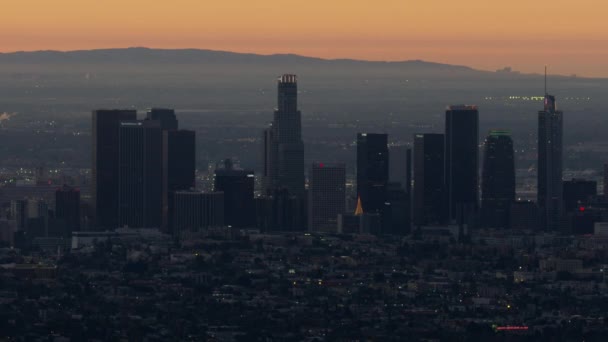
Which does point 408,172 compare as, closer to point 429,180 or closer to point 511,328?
point 429,180

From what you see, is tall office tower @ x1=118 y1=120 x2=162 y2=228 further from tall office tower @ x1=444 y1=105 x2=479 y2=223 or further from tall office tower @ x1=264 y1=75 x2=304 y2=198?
tall office tower @ x1=444 y1=105 x2=479 y2=223

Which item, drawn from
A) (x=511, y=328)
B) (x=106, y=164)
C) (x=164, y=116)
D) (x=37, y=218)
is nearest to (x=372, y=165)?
(x=164, y=116)

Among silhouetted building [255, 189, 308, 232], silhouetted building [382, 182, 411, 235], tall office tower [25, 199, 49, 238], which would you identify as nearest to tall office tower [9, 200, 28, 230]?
tall office tower [25, 199, 49, 238]

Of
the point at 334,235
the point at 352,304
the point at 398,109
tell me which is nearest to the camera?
the point at 352,304

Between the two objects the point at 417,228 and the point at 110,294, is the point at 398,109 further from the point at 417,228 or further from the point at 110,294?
the point at 110,294

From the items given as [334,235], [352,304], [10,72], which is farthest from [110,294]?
[10,72]

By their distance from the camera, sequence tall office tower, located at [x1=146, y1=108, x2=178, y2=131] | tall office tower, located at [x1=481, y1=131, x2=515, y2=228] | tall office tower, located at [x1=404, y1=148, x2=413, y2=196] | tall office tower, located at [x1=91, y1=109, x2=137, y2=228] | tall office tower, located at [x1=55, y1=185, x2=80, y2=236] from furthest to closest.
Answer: tall office tower, located at [x1=146, y1=108, x2=178, y2=131], tall office tower, located at [x1=404, y1=148, x2=413, y2=196], tall office tower, located at [x1=481, y1=131, x2=515, y2=228], tall office tower, located at [x1=91, y1=109, x2=137, y2=228], tall office tower, located at [x1=55, y1=185, x2=80, y2=236]

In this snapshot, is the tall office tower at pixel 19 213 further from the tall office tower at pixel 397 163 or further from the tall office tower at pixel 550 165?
the tall office tower at pixel 550 165
